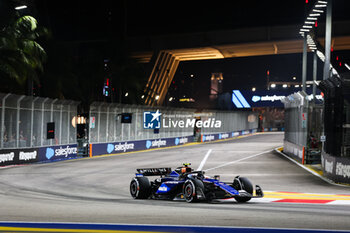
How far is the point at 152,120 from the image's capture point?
48000 mm

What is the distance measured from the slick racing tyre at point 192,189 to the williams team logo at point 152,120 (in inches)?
1312

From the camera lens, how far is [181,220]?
31.0 feet

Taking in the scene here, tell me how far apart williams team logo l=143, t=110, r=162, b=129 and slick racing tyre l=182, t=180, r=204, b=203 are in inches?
1312

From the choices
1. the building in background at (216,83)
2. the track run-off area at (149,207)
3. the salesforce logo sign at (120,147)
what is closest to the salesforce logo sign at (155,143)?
the salesforce logo sign at (120,147)

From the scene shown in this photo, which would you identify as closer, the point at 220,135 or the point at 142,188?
the point at 142,188

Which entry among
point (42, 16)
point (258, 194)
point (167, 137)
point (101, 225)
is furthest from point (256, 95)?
point (101, 225)

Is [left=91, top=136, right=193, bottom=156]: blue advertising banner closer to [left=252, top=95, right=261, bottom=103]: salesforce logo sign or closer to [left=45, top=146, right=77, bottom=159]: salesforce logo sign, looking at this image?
[left=45, top=146, right=77, bottom=159]: salesforce logo sign

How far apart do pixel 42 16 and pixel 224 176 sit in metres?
38.2

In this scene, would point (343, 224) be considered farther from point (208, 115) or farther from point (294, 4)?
point (208, 115)

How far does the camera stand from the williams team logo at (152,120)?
4676 cm

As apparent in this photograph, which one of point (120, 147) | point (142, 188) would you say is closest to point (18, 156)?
point (120, 147)

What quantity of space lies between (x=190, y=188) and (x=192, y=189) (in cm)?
14

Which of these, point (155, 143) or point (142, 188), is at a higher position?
point (142, 188)

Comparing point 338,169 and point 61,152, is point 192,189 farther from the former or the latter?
point 61,152
